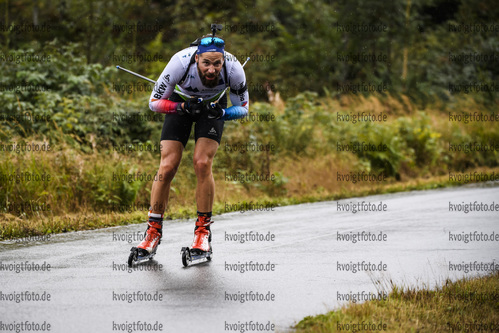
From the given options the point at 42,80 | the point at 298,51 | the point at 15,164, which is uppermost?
the point at 298,51

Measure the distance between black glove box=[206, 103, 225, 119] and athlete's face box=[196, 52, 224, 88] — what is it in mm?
286

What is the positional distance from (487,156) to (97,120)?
40.6ft

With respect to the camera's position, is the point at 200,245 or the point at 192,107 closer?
the point at 192,107

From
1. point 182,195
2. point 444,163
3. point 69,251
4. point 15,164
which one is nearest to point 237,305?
point 69,251

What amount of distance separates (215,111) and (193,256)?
1510 millimetres

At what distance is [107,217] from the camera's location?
1132 centimetres

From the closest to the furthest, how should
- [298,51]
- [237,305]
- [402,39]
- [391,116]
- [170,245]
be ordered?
[237,305]
[170,245]
[391,116]
[298,51]
[402,39]

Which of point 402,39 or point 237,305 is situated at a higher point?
point 402,39

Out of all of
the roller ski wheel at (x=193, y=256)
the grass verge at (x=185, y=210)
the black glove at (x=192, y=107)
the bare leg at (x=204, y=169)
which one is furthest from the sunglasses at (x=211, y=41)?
the grass verge at (x=185, y=210)

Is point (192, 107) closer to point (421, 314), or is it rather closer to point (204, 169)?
point (204, 169)

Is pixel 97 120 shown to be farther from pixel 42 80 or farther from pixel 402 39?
pixel 402 39

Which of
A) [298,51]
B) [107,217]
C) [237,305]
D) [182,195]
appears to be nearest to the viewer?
[237,305]

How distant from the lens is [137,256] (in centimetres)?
761

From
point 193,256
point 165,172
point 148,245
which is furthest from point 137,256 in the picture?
point 165,172
